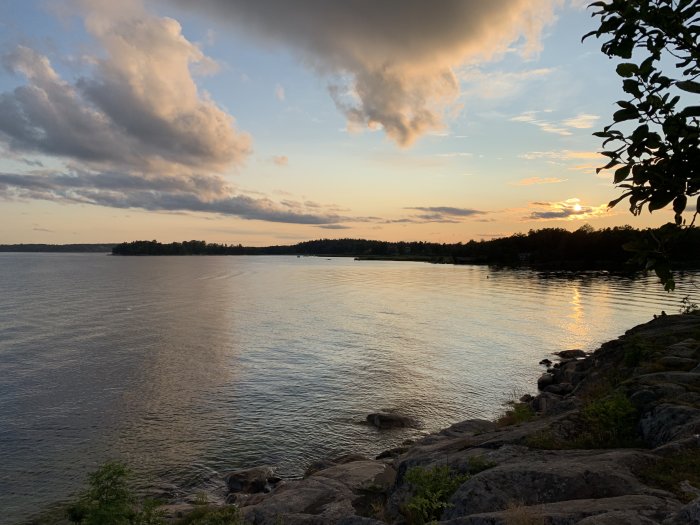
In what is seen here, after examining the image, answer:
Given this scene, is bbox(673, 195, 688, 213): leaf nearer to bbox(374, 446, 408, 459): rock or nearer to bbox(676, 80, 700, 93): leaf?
bbox(676, 80, 700, 93): leaf

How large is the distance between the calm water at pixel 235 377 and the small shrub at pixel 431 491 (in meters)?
12.6

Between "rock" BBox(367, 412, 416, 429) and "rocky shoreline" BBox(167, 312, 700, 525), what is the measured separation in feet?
25.5

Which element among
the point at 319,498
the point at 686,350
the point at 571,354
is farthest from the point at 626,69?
the point at 571,354

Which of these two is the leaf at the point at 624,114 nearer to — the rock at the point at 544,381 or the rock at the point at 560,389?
the rock at the point at 560,389

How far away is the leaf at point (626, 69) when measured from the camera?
4230 millimetres

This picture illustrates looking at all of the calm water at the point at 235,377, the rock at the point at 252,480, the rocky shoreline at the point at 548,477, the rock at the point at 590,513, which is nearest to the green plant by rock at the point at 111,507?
the rocky shoreline at the point at 548,477

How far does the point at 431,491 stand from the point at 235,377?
98.2ft

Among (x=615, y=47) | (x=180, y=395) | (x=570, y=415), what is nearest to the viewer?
(x=615, y=47)

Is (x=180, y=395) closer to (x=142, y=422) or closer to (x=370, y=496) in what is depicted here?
(x=142, y=422)

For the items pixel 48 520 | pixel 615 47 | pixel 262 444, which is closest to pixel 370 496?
pixel 262 444

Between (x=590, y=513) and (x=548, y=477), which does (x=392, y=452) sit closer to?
(x=548, y=477)

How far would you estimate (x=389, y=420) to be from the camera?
29.6 m

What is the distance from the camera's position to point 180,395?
34.8 metres

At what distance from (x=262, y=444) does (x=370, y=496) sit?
11.9 m
